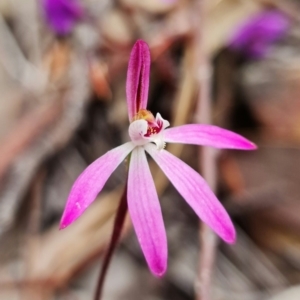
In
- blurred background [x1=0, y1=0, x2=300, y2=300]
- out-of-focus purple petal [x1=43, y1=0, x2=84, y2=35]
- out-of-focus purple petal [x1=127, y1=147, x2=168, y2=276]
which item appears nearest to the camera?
out-of-focus purple petal [x1=127, y1=147, x2=168, y2=276]

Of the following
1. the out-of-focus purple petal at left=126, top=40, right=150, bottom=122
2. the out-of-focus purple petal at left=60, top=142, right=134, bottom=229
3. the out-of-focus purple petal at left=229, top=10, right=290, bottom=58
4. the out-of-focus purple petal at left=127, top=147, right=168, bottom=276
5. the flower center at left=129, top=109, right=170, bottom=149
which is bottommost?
the out-of-focus purple petal at left=127, top=147, right=168, bottom=276

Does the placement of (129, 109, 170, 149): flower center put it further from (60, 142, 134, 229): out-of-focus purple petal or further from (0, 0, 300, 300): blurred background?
(0, 0, 300, 300): blurred background

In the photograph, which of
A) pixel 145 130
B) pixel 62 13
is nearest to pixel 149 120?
pixel 145 130

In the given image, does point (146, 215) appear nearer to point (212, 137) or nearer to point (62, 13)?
point (212, 137)

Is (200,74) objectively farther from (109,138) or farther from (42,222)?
(42,222)

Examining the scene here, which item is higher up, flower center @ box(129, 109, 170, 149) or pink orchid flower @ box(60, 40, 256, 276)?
flower center @ box(129, 109, 170, 149)

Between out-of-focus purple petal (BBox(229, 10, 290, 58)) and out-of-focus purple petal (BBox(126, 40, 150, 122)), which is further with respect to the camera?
out-of-focus purple petal (BBox(229, 10, 290, 58))

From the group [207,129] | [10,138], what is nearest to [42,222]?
[10,138]

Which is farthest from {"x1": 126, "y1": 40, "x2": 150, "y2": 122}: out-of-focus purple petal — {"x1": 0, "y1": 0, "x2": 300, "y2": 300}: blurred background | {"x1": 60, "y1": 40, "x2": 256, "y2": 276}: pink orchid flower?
{"x1": 0, "y1": 0, "x2": 300, "y2": 300}: blurred background
